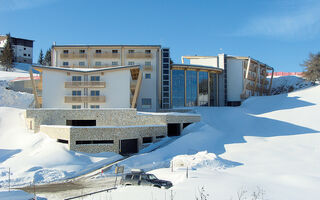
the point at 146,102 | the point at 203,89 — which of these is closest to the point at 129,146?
the point at 146,102

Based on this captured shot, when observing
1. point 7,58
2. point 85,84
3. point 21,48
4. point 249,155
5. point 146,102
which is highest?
point 21,48

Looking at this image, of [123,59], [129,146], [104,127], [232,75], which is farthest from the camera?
[232,75]

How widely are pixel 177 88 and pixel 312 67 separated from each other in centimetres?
4006

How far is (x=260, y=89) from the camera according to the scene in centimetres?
7625

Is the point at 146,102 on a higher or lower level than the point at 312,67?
lower

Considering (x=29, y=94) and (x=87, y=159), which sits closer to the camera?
(x=87, y=159)

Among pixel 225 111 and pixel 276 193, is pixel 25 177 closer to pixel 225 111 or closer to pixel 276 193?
pixel 276 193

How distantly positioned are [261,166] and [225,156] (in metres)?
4.98

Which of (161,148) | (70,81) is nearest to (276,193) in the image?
→ (161,148)

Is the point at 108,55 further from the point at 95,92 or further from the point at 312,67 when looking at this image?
the point at 312,67

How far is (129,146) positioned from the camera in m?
34.2

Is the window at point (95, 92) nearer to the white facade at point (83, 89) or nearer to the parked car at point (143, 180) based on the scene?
the white facade at point (83, 89)

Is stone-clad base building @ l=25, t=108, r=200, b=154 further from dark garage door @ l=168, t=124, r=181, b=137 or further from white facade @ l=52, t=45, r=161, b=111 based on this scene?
white facade @ l=52, t=45, r=161, b=111

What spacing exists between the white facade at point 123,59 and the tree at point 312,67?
44.4 m
